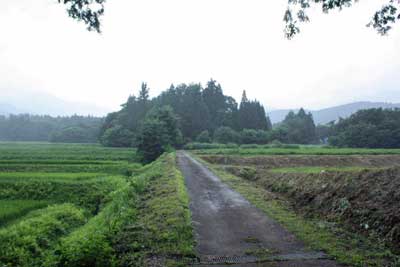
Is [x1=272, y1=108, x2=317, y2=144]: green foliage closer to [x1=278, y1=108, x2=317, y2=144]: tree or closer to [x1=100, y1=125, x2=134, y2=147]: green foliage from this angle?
[x1=278, y1=108, x2=317, y2=144]: tree

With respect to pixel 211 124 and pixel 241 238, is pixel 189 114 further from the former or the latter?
pixel 241 238

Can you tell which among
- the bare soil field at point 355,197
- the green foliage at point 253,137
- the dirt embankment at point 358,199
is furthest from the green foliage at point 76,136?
the dirt embankment at point 358,199

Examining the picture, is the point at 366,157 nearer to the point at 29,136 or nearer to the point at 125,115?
the point at 125,115

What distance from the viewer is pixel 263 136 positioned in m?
65.2

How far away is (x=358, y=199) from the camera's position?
24.8 feet

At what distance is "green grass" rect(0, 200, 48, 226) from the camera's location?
12520 mm

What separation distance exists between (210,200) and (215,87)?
72656 millimetres

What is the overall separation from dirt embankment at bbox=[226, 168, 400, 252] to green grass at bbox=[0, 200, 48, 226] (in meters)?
11.7

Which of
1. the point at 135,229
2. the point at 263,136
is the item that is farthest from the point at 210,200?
the point at 263,136

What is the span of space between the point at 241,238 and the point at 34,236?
723 centimetres

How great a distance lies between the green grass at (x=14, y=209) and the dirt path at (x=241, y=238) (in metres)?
8.52

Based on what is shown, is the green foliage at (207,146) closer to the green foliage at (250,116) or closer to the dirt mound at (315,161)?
the green foliage at (250,116)

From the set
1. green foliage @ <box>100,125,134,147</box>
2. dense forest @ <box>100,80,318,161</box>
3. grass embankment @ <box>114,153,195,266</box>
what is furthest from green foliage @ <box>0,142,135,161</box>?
grass embankment @ <box>114,153,195,266</box>

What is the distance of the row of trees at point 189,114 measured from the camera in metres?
67.2
